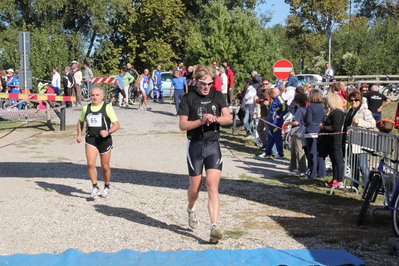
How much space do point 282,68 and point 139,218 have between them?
998 cm

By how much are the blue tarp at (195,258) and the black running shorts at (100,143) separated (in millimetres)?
2887

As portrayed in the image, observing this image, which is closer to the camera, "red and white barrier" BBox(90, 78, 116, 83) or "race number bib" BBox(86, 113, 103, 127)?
"race number bib" BBox(86, 113, 103, 127)

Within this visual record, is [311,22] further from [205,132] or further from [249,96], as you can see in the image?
[205,132]

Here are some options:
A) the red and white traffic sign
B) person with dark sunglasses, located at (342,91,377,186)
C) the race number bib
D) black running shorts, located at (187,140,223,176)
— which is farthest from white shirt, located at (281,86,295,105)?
black running shorts, located at (187,140,223,176)

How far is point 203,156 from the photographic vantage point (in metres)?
6.35

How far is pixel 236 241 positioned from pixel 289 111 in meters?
7.61

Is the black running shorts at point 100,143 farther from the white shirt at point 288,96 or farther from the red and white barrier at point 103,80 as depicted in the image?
the red and white barrier at point 103,80

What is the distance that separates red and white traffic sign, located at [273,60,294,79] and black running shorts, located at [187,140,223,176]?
10.4 m

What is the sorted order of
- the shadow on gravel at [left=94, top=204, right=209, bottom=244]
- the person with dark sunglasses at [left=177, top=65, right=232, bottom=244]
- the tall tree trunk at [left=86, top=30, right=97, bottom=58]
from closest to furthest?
the person with dark sunglasses at [left=177, top=65, right=232, bottom=244]
the shadow on gravel at [left=94, top=204, right=209, bottom=244]
the tall tree trunk at [left=86, top=30, right=97, bottom=58]

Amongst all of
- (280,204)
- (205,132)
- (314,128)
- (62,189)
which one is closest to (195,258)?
(205,132)

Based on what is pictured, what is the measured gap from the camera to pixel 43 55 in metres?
32.4

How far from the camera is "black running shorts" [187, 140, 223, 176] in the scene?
6.34 metres

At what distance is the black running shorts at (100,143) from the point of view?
8.57m

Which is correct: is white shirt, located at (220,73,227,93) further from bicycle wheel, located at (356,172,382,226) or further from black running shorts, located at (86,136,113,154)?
bicycle wheel, located at (356,172,382,226)
